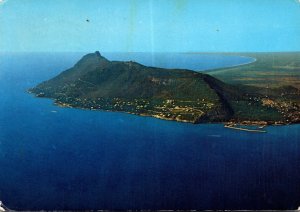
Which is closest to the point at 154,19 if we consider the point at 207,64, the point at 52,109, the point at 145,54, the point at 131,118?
the point at 145,54

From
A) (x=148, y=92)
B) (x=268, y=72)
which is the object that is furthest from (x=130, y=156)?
(x=268, y=72)

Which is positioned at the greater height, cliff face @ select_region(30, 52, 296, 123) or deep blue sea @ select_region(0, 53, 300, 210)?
cliff face @ select_region(30, 52, 296, 123)

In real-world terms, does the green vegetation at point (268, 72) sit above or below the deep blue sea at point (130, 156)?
above

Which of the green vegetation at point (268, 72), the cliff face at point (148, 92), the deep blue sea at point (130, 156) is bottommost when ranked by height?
the deep blue sea at point (130, 156)

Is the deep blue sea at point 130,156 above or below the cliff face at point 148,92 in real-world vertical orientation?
below

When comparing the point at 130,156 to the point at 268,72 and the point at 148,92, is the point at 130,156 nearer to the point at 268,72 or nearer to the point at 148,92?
the point at 148,92
